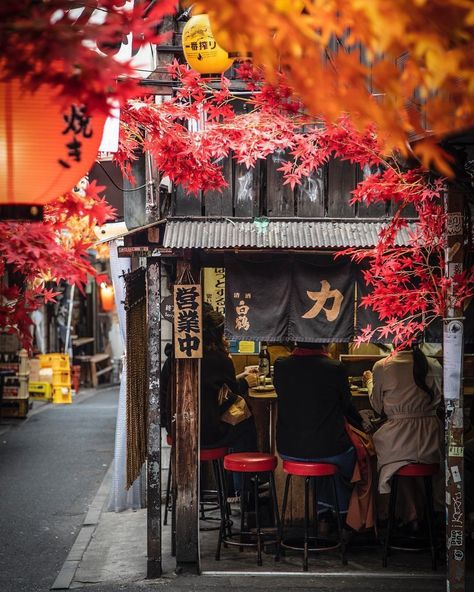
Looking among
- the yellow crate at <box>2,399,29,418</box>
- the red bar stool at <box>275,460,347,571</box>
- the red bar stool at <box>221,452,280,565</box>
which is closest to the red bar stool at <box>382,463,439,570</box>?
the red bar stool at <box>275,460,347,571</box>

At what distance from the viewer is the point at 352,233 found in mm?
10789

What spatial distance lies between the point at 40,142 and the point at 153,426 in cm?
605

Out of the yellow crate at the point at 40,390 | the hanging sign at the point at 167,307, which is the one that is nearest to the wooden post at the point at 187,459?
the hanging sign at the point at 167,307

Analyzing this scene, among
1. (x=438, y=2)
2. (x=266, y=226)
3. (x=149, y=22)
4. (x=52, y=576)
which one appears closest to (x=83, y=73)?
(x=149, y=22)

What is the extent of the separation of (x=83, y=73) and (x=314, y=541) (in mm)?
8798

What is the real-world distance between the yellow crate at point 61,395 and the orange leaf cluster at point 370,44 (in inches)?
1150

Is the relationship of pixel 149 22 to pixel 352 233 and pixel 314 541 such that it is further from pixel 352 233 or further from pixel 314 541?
pixel 314 541

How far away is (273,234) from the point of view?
421 inches

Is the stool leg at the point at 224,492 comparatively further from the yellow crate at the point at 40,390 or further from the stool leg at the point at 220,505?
the yellow crate at the point at 40,390

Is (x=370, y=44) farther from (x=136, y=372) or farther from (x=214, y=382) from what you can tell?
(x=214, y=382)

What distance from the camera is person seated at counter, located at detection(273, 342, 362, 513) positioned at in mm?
10984

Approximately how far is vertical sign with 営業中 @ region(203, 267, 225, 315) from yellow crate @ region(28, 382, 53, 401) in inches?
662

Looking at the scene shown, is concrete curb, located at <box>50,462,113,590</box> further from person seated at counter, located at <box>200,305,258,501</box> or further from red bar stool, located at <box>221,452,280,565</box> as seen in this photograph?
person seated at counter, located at <box>200,305,258,501</box>

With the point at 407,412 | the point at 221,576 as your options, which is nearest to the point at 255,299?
the point at 407,412
